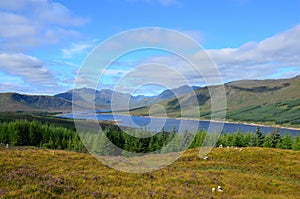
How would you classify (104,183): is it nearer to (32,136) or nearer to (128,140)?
(128,140)

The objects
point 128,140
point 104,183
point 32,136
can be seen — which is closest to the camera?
point 104,183

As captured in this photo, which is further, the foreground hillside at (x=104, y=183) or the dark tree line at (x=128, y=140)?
the dark tree line at (x=128, y=140)

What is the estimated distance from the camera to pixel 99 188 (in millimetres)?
15688

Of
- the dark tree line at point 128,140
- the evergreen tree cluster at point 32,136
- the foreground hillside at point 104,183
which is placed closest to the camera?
the foreground hillside at point 104,183

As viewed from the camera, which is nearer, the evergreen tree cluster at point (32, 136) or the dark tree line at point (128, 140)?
the dark tree line at point (128, 140)

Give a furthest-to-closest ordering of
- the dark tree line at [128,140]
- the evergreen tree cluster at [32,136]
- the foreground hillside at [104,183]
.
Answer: the evergreen tree cluster at [32,136], the dark tree line at [128,140], the foreground hillside at [104,183]

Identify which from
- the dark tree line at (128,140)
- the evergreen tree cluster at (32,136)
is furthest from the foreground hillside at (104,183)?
the evergreen tree cluster at (32,136)

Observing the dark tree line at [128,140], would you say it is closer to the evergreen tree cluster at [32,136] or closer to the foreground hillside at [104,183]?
the evergreen tree cluster at [32,136]

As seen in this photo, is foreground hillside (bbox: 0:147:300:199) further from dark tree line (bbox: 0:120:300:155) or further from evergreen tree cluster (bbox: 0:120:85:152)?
evergreen tree cluster (bbox: 0:120:85:152)

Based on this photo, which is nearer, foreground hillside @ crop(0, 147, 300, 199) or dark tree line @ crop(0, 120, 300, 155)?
foreground hillside @ crop(0, 147, 300, 199)

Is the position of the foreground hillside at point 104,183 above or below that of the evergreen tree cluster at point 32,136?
above

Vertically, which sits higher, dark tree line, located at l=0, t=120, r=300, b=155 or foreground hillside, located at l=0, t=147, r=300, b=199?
foreground hillside, located at l=0, t=147, r=300, b=199

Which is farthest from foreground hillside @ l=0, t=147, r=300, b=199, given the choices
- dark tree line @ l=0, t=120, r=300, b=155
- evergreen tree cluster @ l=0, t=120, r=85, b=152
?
evergreen tree cluster @ l=0, t=120, r=85, b=152

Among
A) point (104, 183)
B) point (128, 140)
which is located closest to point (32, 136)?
point (128, 140)
